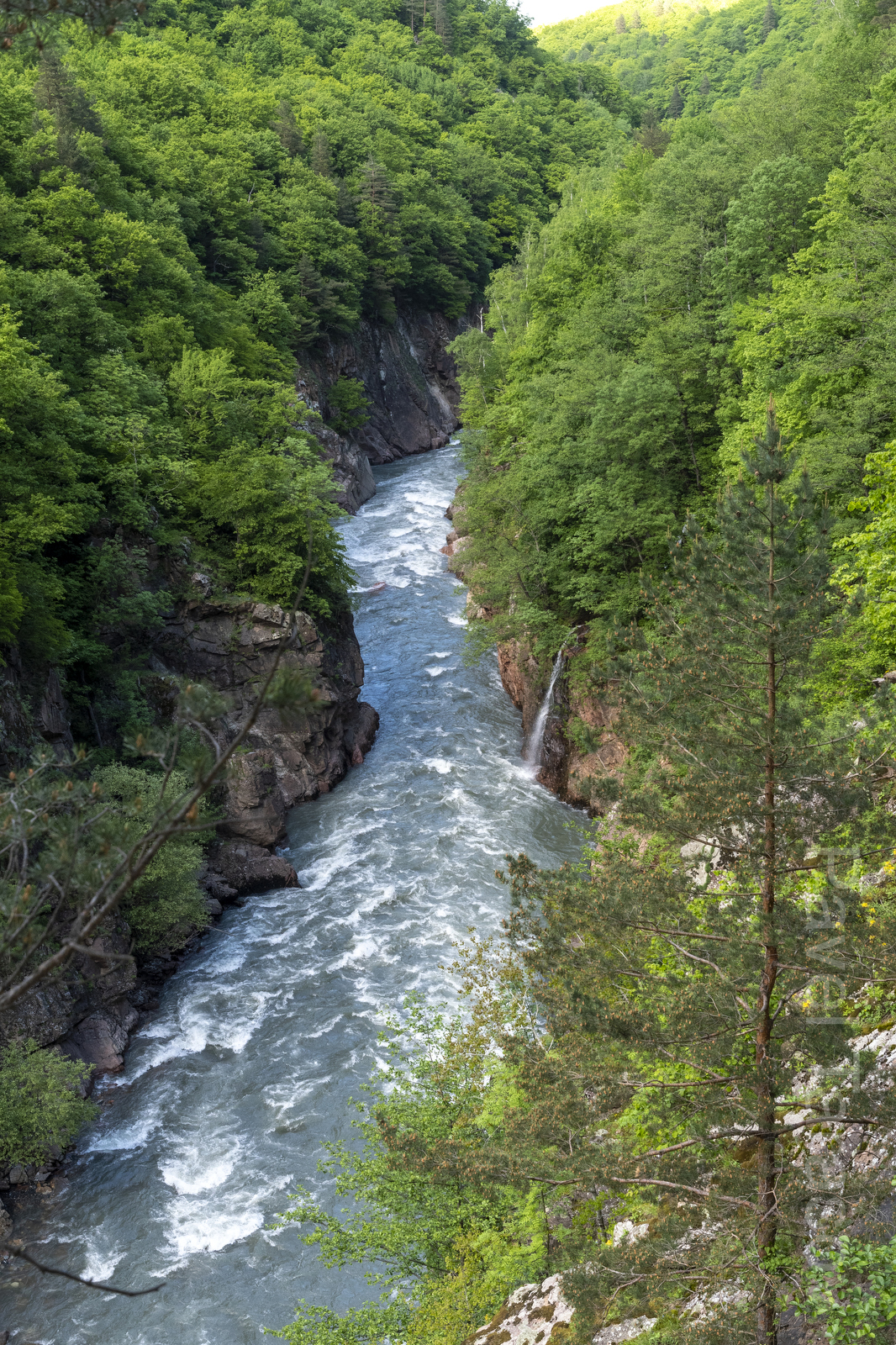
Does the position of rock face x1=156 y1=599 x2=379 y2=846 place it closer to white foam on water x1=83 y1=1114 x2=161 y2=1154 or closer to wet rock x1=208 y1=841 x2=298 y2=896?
wet rock x1=208 y1=841 x2=298 y2=896

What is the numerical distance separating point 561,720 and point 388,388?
139ft

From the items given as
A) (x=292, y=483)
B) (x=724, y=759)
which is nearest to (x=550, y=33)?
(x=292, y=483)

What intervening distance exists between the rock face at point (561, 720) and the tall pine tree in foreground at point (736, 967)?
1208cm

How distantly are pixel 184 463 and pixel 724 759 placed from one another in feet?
74.3

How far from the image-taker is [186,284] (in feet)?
113

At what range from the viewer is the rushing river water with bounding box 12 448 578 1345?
1272 cm

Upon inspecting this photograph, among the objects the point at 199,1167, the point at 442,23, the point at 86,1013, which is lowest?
the point at 199,1167

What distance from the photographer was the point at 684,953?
721 cm

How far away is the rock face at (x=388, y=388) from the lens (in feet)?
161

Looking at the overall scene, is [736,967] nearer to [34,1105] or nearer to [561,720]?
[34,1105]

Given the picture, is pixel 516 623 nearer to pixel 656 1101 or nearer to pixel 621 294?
pixel 621 294

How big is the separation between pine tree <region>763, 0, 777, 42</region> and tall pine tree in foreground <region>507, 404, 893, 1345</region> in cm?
15094

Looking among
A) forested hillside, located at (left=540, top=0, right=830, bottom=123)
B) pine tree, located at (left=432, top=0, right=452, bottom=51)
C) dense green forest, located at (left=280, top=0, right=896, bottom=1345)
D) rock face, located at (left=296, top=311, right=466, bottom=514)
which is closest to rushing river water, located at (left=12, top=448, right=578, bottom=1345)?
dense green forest, located at (left=280, top=0, right=896, bottom=1345)

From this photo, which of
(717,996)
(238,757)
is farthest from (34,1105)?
(717,996)
